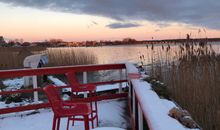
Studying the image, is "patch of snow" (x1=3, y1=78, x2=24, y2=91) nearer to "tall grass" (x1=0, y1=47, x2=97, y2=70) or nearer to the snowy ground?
"tall grass" (x1=0, y1=47, x2=97, y2=70)

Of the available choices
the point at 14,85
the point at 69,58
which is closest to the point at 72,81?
the point at 14,85

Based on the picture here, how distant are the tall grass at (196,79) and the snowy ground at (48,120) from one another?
0.94 m

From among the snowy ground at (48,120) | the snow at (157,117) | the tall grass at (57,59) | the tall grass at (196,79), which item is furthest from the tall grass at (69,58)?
the snow at (157,117)

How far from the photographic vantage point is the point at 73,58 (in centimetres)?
1795

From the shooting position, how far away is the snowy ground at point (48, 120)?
479 cm

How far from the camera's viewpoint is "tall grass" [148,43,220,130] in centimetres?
437

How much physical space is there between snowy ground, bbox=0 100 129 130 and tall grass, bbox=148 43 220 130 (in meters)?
0.94

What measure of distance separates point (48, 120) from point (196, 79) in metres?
2.44

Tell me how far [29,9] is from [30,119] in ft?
31.5

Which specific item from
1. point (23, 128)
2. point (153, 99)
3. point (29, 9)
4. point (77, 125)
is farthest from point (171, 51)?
point (29, 9)

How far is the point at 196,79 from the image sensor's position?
5.30 metres

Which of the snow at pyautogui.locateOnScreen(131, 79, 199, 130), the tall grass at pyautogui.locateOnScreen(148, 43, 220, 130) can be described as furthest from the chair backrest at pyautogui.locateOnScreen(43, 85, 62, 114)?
the tall grass at pyautogui.locateOnScreen(148, 43, 220, 130)

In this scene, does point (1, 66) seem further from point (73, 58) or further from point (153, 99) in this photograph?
point (153, 99)

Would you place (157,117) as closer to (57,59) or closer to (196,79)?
(196,79)
